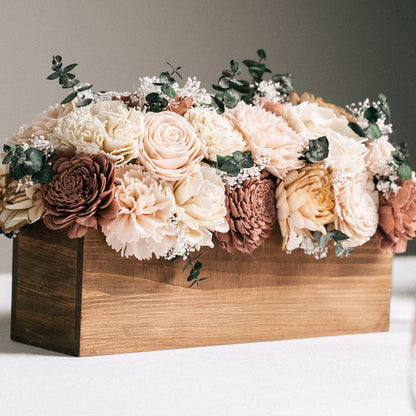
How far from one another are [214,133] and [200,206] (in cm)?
12

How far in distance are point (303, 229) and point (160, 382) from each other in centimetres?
40

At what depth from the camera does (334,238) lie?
1.28 meters

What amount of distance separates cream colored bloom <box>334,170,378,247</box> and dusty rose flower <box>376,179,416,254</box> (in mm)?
21

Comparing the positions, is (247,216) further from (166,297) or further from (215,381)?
(215,381)

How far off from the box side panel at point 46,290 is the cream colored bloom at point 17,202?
36mm

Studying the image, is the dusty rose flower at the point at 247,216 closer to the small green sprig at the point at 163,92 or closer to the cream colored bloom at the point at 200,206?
the cream colored bloom at the point at 200,206

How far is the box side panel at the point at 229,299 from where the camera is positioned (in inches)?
44.7

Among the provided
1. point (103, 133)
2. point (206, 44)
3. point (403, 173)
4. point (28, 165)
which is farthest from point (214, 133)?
point (206, 44)

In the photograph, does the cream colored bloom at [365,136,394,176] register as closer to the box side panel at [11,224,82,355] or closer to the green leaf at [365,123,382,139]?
the green leaf at [365,123,382,139]

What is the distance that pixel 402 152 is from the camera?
144 cm

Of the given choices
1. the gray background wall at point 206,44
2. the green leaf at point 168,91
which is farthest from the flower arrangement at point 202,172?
the gray background wall at point 206,44

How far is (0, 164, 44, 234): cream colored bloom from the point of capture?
112cm

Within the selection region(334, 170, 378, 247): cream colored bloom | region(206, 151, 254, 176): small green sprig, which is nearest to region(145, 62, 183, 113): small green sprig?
region(206, 151, 254, 176): small green sprig

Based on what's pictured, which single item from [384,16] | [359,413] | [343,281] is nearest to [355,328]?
[343,281]
